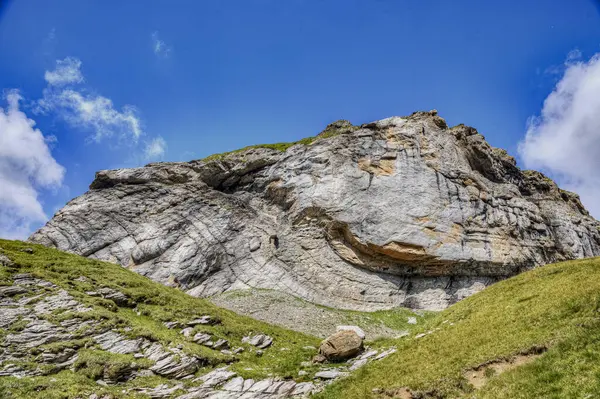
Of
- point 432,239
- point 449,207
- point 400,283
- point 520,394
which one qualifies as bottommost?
point 520,394

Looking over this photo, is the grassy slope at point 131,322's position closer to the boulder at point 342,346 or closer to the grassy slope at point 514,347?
the boulder at point 342,346

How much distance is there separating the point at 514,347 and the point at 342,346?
12675 millimetres

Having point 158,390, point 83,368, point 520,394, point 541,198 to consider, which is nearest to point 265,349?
point 158,390

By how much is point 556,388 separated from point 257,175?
67.4 m

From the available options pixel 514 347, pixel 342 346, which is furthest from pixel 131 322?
pixel 514 347

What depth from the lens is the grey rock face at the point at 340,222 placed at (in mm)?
61719

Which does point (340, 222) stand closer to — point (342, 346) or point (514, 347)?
point (342, 346)

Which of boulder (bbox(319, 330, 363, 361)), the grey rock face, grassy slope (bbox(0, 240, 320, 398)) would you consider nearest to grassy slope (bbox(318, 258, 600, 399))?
→ boulder (bbox(319, 330, 363, 361))

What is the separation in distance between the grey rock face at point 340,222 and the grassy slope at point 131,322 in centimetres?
2037

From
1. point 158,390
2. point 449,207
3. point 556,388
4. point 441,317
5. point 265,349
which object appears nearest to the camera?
point 556,388

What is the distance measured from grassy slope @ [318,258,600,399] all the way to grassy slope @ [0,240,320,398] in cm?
786

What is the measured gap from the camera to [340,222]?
64.2m

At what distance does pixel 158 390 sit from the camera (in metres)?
24.2

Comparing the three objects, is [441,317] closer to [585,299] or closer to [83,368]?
Result: [585,299]
